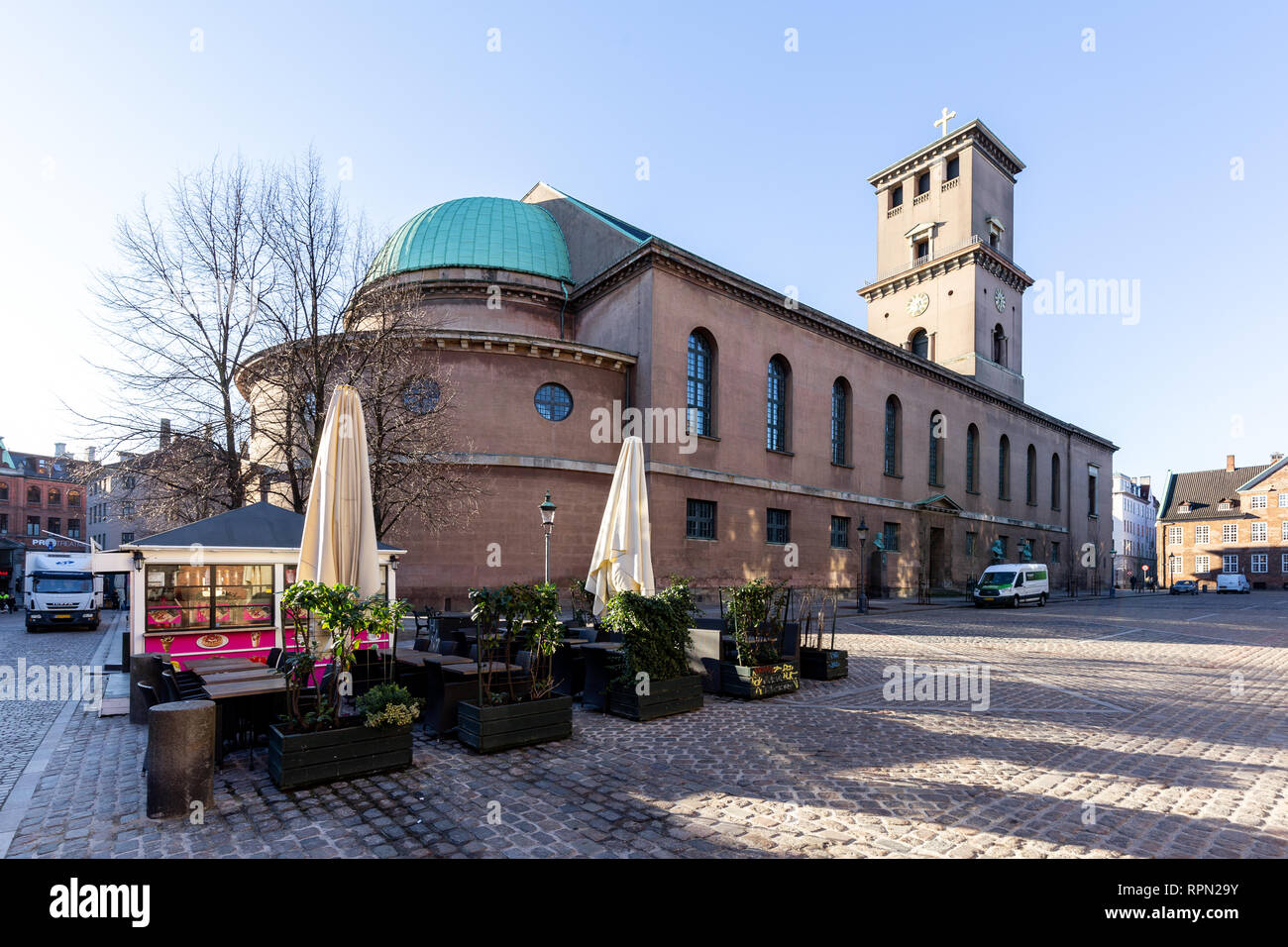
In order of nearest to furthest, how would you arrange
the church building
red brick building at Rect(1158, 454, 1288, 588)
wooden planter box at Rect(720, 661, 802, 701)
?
wooden planter box at Rect(720, 661, 802, 701) < the church building < red brick building at Rect(1158, 454, 1288, 588)

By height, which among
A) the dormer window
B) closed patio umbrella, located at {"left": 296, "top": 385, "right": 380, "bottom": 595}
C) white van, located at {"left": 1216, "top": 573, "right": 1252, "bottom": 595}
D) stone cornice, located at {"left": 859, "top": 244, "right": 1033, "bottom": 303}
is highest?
the dormer window

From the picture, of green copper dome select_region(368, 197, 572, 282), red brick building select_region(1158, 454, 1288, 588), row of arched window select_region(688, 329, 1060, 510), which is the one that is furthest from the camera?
red brick building select_region(1158, 454, 1288, 588)

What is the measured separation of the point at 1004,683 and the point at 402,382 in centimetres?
1510

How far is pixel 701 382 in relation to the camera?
3031 centimetres

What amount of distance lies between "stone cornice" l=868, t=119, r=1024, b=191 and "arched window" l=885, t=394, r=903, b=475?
20346mm

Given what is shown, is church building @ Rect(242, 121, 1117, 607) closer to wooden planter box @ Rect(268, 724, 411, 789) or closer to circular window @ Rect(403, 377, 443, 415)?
circular window @ Rect(403, 377, 443, 415)

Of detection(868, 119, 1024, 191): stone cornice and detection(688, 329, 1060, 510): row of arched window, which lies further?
detection(868, 119, 1024, 191): stone cornice

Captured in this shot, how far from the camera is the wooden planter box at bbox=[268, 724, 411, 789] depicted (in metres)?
5.79

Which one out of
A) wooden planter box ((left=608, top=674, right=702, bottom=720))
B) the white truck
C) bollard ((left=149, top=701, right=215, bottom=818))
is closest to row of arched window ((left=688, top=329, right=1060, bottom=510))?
wooden planter box ((left=608, top=674, right=702, bottom=720))

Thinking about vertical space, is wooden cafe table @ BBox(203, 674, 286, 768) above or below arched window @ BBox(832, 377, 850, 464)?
below

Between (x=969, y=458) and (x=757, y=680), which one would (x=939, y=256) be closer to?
(x=969, y=458)

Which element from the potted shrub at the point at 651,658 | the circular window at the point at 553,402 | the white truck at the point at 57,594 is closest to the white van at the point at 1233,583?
the circular window at the point at 553,402
